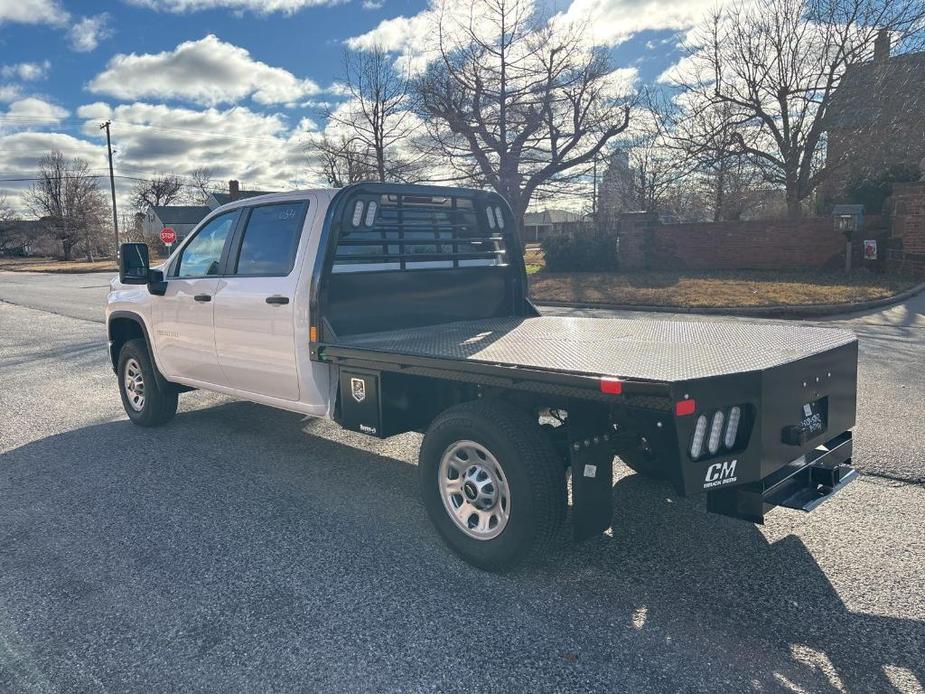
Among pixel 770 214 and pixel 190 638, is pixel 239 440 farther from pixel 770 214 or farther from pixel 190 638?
pixel 770 214

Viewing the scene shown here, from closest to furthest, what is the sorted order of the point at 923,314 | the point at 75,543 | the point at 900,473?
the point at 75,543 < the point at 900,473 < the point at 923,314

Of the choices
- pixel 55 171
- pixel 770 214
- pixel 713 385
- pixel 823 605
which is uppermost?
pixel 55 171

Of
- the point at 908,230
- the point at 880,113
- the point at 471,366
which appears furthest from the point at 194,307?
the point at 880,113

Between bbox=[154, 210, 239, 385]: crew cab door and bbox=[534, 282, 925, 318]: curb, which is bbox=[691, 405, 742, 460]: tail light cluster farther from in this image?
bbox=[534, 282, 925, 318]: curb

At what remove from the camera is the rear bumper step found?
3061 mm

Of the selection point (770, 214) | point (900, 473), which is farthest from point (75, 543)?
point (770, 214)

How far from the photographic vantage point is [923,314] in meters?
13.5

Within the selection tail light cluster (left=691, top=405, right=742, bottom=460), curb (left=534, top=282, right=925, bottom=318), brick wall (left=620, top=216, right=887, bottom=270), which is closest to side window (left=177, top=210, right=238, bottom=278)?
tail light cluster (left=691, top=405, right=742, bottom=460)

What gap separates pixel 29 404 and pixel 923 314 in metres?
15.2

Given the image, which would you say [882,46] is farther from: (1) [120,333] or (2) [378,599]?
(2) [378,599]

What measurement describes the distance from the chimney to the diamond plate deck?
24.5 metres

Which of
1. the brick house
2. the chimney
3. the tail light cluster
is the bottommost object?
the tail light cluster

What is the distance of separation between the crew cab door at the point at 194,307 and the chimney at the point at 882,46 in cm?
2573

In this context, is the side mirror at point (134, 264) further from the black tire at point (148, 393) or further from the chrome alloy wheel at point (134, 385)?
the chrome alloy wheel at point (134, 385)
